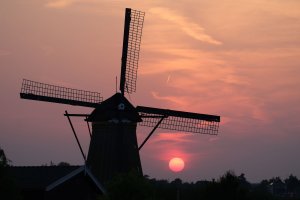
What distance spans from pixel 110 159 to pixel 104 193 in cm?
1062

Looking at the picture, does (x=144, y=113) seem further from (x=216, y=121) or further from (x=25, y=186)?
(x=25, y=186)

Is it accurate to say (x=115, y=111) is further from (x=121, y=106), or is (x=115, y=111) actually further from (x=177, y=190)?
(x=177, y=190)

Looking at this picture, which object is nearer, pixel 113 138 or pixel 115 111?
pixel 113 138

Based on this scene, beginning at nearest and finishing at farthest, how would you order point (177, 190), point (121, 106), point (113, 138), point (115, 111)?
1. point (177, 190)
2. point (113, 138)
3. point (115, 111)
4. point (121, 106)

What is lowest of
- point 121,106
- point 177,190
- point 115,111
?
point 177,190

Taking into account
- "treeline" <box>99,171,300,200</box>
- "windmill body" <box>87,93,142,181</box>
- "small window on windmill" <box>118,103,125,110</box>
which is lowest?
"treeline" <box>99,171,300,200</box>

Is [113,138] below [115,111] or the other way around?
below

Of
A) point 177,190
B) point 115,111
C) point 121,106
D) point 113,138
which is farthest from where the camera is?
point 121,106

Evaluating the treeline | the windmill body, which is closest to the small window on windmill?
the windmill body

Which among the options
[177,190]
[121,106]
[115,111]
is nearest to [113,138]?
[115,111]

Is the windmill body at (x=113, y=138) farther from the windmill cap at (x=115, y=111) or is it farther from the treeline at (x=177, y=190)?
the treeline at (x=177, y=190)

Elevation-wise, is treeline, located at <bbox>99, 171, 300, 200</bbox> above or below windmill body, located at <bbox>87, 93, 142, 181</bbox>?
below

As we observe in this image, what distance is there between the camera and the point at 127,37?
57.2 meters

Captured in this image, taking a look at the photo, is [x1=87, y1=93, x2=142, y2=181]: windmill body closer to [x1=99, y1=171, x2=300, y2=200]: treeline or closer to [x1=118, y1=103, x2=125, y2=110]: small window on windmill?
[x1=118, y1=103, x2=125, y2=110]: small window on windmill
